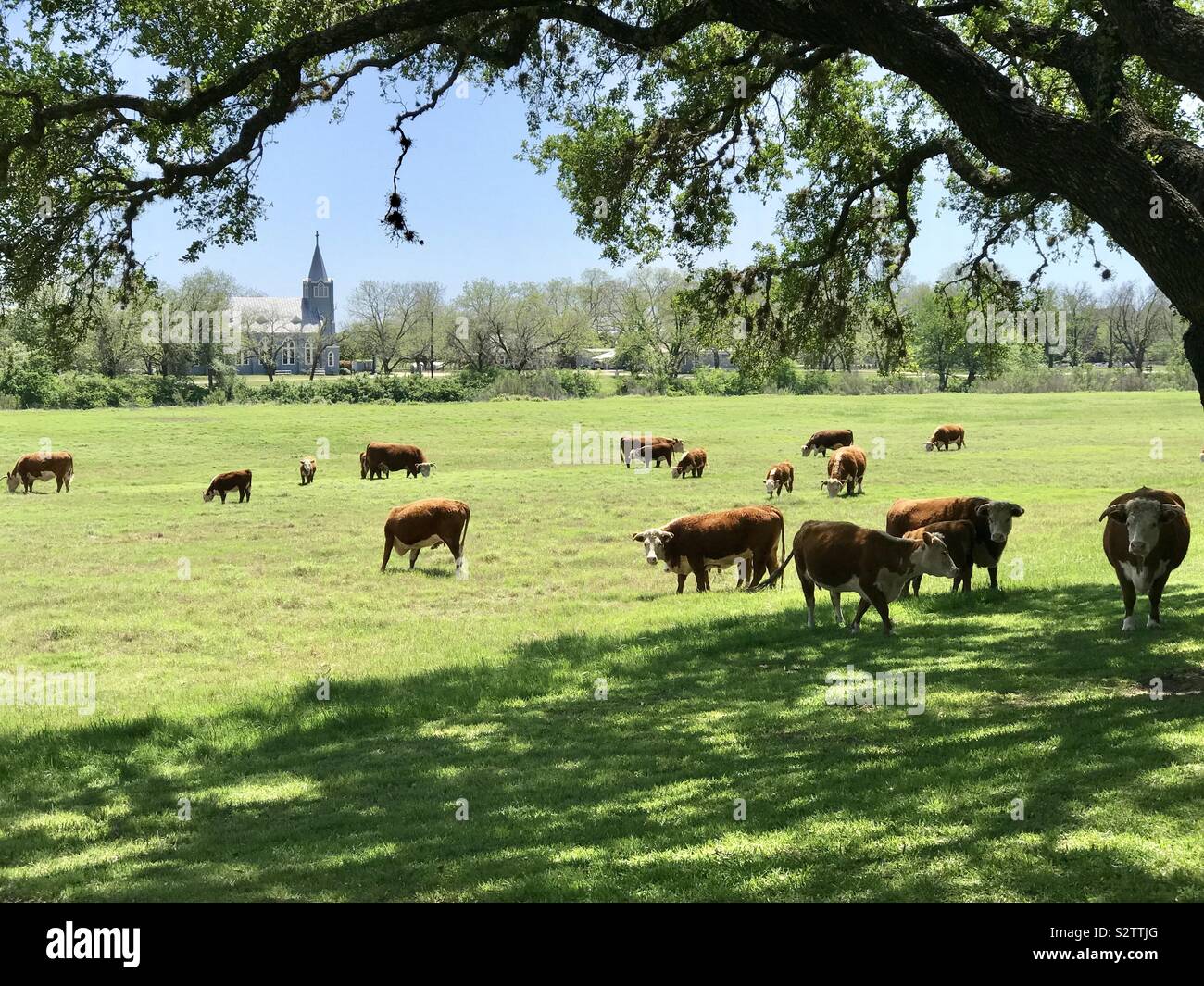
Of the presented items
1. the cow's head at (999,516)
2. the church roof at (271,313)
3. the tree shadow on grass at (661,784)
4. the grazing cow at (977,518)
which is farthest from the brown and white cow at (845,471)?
the church roof at (271,313)

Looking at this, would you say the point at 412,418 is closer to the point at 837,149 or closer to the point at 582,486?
the point at 582,486

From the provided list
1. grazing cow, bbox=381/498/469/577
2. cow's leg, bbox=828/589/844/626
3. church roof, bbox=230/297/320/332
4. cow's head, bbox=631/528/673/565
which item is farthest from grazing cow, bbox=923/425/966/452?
church roof, bbox=230/297/320/332

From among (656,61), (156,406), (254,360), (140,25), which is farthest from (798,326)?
(254,360)

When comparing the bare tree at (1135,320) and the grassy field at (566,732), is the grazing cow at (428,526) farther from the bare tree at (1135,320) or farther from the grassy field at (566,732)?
the bare tree at (1135,320)

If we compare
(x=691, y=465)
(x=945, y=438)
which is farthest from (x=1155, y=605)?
(x=945, y=438)

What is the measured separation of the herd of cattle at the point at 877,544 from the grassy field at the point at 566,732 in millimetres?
555

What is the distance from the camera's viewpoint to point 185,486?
39.5 m

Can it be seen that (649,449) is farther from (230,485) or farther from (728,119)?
(728,119)

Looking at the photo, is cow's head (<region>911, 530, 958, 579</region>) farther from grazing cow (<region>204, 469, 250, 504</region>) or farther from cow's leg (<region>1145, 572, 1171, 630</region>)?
grazing cow (<region>204, 469, 250, 504</region>)

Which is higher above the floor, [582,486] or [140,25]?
[140,25]

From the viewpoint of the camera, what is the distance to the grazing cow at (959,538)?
14.8m

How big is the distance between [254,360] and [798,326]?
125427 mm

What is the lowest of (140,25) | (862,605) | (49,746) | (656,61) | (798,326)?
(49,746)

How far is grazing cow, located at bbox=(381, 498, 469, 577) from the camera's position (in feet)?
74.2
